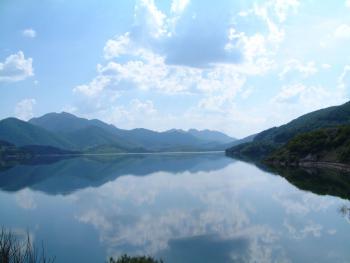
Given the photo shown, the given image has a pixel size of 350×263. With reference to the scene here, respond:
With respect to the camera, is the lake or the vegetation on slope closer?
the lake

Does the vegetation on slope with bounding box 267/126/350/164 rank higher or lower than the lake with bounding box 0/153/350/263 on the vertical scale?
higher

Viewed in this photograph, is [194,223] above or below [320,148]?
below

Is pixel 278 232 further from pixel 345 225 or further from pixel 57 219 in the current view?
pixel 57 219

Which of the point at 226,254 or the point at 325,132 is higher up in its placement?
the point at 325,132

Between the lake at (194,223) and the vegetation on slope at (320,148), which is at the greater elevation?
the vegetation on slope at (320,148)

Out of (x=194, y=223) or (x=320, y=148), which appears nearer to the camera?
(x=194, y=223)

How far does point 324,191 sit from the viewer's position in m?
68.5

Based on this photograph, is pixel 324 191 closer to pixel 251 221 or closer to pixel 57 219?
pixel 251 221

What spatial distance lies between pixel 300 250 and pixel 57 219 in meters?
31.5

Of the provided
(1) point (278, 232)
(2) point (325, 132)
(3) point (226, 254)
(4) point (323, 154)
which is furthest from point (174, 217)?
(2) point (325, 132)

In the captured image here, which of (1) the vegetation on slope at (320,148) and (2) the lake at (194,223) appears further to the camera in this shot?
(1) the vegetation on slope at (320,148)

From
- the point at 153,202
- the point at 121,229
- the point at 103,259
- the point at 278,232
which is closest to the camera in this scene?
the point at 103,259

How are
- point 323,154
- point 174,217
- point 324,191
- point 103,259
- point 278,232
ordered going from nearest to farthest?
point 103,259, point 278,232, point 174,217, point 324,191, point 323,154

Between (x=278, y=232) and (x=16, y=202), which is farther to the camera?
(x=16, y=202)
